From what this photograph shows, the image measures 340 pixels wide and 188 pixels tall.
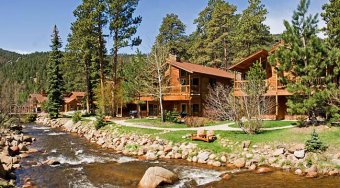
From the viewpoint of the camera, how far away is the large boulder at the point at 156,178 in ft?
49.3

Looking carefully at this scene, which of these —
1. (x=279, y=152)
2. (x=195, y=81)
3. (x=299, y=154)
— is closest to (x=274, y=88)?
(x=279, y=152)

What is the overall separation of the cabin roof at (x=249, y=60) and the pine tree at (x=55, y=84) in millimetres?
29894

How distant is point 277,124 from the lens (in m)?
25.9

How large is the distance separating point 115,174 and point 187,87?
1917cm

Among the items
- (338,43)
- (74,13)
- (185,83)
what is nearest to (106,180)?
(338,43)

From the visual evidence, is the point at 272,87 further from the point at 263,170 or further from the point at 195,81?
the point at 263,170

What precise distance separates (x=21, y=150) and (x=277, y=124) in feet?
66.2

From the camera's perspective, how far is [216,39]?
5806 cm

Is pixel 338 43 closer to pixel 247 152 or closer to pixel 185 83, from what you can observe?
pixel 247 152

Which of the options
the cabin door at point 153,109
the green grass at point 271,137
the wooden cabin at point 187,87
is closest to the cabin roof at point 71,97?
the cabin door at point 153,109

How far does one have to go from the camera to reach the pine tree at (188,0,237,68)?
5766 cm

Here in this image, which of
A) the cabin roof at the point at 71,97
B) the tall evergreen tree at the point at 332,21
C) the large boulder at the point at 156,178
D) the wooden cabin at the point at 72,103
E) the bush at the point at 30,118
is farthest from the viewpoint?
the cabin roof at the point at 71,97

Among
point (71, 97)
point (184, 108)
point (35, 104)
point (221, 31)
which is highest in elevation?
point (221, 31)

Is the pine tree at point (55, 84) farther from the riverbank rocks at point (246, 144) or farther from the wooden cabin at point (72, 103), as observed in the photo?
the riverbank rocks at point (246, 144)
